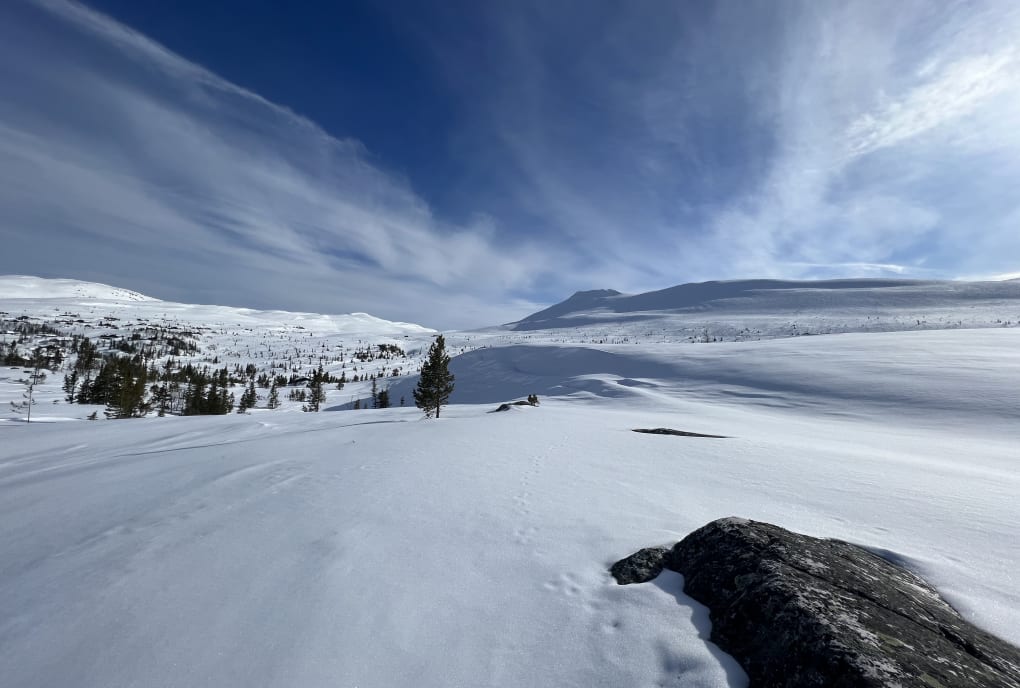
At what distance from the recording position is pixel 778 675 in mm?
2877

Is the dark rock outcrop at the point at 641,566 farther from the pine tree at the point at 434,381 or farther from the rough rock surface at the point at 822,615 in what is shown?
the pine tree at the point at 434,381

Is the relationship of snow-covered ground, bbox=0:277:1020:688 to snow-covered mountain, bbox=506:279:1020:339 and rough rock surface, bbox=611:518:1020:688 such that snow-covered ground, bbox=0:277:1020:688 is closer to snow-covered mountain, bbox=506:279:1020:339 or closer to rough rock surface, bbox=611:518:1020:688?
rough rock surface, bbox=611:518:1020:688

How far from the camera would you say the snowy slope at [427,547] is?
3.68 m

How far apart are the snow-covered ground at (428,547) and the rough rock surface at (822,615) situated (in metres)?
0.34

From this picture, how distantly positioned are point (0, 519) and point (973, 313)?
5669 inches

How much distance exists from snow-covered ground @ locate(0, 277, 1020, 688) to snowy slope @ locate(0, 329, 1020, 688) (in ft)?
0.11

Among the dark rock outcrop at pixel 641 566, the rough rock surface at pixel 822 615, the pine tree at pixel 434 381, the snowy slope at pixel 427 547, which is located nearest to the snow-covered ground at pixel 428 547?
the snowy slope at pixel 427 547

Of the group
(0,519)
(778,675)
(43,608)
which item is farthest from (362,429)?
(778,675)

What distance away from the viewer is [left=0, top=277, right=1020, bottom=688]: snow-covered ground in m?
3.67

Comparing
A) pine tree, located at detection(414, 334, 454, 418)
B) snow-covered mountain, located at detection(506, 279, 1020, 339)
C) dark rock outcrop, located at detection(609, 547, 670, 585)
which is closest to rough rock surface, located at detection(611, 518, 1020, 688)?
dark rock outcrop, located at detection(609, 547, 670, 585)

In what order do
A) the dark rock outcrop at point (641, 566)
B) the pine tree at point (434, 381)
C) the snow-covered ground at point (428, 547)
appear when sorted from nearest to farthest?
the snow-covered ground at point (428, 547) → the dark rock outcrop at point (641, 566) → the pine tree at point (434, 381)

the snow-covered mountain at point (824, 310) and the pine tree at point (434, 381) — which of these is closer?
the pine tree at point (434, 381)

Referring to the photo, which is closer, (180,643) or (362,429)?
(180,643)

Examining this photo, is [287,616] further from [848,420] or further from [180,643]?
[848,420]
